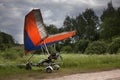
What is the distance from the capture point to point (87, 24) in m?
104

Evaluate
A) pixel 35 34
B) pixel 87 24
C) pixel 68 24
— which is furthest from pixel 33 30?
pixel 68 24

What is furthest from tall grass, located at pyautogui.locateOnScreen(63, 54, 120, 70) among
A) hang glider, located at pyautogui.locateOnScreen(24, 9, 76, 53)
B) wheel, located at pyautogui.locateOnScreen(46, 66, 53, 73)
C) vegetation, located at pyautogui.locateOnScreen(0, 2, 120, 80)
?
wheel, located at pyautogui.locateOnScreen(46, 66, 53, 73)

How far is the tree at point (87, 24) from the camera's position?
93562 mm

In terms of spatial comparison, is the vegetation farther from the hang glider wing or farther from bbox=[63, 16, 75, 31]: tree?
the hang glider wing

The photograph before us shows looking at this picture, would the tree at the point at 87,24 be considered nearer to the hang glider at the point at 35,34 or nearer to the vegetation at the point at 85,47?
the vegetation at the point at 85,47

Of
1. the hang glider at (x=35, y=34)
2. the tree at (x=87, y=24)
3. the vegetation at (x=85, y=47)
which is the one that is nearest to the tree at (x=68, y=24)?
the vegetation at (x=85, y=47)

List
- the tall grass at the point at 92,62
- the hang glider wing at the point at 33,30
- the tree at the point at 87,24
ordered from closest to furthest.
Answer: the hang glider wing at the point at 33,30 < the tall grass at the point at 92,62 < the tree at the point at 87,24

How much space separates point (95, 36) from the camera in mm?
93000

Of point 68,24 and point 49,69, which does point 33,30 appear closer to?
point 49,69

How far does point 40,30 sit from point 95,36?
7462 cm

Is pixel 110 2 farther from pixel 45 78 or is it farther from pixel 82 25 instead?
pixel 45 78

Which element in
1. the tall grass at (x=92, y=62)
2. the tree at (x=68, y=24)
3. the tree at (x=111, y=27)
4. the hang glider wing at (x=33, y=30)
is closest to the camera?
the hang glider wing at (x=33, y=30)

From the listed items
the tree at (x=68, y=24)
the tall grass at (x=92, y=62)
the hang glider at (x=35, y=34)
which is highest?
the tree at (x=68, y=24)

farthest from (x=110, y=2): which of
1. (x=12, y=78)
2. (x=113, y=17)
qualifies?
(x=12, y=78)
